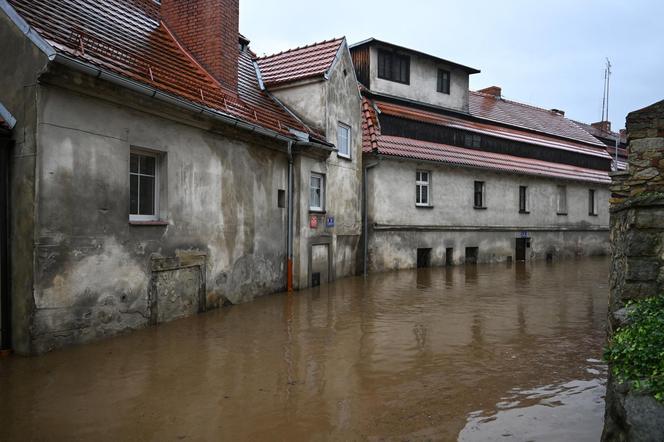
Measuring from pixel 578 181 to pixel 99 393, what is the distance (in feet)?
94.4

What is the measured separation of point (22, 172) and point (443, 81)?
2143 centimetres

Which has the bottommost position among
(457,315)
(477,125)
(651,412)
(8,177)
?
(457,315)

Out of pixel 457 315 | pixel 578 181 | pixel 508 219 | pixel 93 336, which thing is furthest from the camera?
Answer: pixel 578 181

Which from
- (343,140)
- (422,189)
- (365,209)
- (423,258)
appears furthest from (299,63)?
(423,258)

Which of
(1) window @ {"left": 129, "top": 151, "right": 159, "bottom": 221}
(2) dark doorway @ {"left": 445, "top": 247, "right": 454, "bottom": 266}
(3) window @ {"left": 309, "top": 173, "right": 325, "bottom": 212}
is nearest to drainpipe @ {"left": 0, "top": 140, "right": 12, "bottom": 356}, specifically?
(1) window @ {"left": 129, "top": 151, "right": 159, "bottom": 221}

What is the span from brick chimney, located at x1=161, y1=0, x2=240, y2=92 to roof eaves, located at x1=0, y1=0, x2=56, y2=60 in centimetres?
610

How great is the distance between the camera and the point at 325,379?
22.0ft

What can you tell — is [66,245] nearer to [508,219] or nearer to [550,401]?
[550,401]

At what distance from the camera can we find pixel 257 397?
6.02 meters

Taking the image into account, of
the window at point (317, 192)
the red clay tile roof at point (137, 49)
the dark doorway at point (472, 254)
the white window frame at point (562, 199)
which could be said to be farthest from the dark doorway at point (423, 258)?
the white window frame at point (562, 199)

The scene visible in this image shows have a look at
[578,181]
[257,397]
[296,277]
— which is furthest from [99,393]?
[578,181]

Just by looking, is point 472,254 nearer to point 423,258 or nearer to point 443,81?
point 423,258

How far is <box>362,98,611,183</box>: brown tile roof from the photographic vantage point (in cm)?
2006

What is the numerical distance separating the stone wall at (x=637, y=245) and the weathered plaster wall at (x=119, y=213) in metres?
7.50
